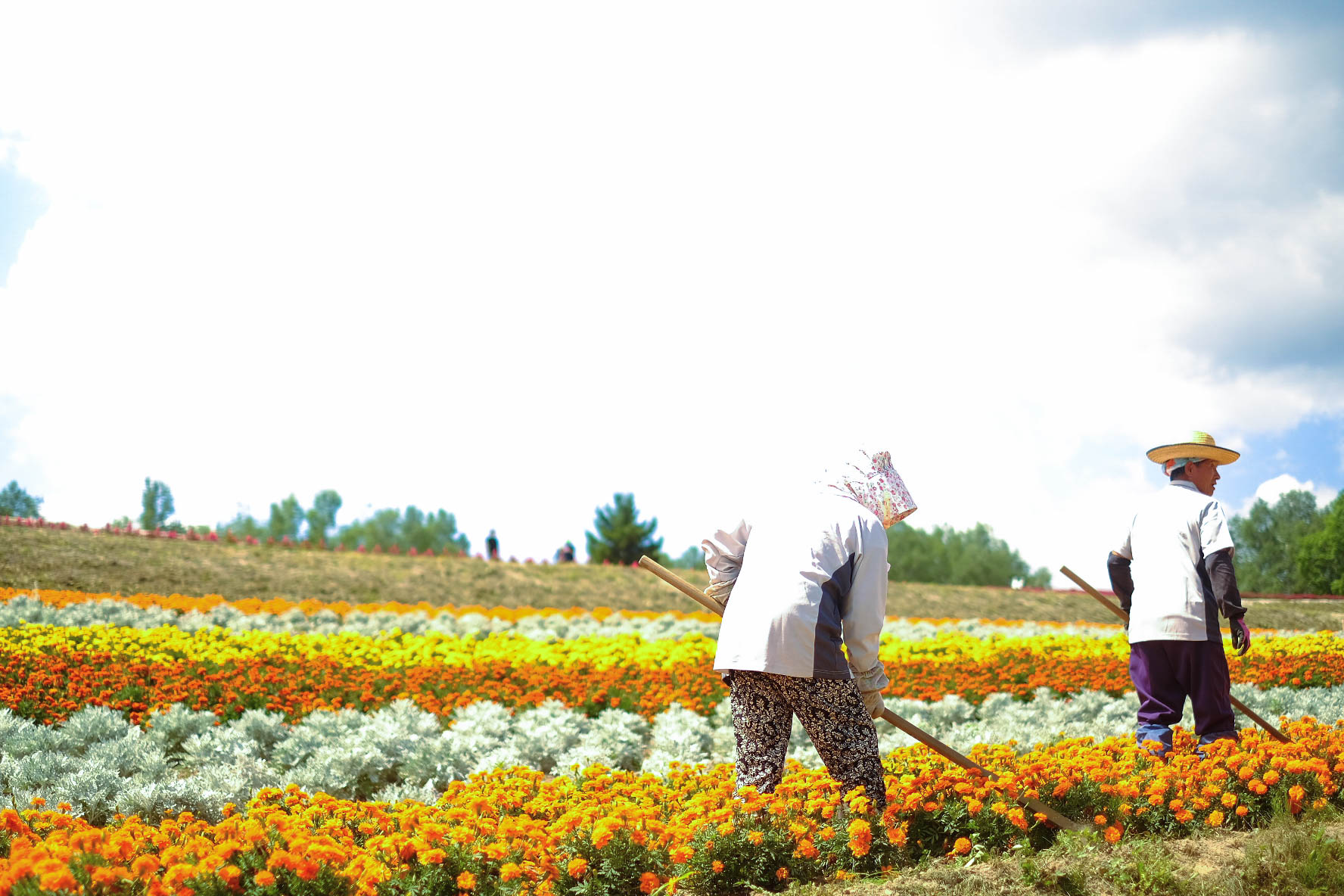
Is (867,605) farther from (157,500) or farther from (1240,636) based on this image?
(157,500)

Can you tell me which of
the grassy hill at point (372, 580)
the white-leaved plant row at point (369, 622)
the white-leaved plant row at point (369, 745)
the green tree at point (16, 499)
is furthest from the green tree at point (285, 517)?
the white-leaved plant row at point (369, 745)

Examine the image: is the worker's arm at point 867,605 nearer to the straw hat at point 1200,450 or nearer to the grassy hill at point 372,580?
the straw hat at point 1200,450

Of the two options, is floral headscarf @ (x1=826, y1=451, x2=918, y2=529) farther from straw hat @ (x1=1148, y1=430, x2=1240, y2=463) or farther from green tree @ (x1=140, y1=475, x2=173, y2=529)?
green tree @ (x1=140, y1=475, x2=173, y2=529)

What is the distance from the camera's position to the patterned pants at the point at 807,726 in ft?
11.1

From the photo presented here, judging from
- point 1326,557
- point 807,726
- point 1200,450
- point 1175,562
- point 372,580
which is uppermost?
point 1200,450

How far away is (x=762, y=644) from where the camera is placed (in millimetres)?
3291

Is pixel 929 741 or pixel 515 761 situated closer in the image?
pixel 929 741

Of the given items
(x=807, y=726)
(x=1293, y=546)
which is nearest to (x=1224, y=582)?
(x=807, y=726)

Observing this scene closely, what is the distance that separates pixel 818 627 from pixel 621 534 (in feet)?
110

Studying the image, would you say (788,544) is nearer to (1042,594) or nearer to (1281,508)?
(1042,594)

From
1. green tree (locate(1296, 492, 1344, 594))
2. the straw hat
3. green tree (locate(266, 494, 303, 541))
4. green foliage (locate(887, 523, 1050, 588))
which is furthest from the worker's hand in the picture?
green tree (locate(266, 494, 303, 541))

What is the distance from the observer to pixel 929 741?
12.5 ft

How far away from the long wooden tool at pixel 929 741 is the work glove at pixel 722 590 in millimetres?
42

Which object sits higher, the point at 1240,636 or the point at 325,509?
the point at 325,509
